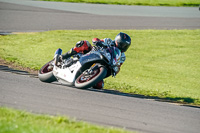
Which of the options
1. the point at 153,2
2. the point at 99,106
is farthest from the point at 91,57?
the point at 153,2

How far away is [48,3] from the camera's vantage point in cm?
2895

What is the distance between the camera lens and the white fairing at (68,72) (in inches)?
374

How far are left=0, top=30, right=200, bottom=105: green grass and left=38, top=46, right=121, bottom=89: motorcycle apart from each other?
2.16 meters

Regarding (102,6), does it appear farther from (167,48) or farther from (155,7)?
(167,48)

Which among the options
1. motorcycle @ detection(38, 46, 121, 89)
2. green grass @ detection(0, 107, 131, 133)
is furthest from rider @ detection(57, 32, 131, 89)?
green grass @ detection(0, 107, 131, 133)

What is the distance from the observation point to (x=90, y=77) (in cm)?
915

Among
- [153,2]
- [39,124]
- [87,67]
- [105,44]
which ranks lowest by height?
[39,124]

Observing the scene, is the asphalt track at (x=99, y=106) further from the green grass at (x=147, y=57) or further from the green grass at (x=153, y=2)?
the green grass at (x=153, y=2)

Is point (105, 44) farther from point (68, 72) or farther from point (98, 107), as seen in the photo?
point (98, 107)

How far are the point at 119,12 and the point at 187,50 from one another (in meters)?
9.48

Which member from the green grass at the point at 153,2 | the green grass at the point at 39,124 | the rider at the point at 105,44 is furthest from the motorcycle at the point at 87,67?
the green grass at the point at 153,2

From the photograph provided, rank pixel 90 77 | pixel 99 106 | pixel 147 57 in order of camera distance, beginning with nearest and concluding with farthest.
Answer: pixel 99 106 < pixel 90 77 < pixel 147 57

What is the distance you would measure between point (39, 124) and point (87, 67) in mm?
3912

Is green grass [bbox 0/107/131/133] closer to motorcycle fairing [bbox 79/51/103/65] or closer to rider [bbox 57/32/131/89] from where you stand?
motorcycle fairing [bbox 79/51/103/65]
